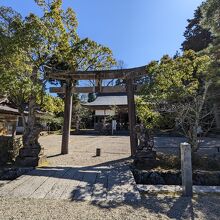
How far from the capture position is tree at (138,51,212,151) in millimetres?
6605

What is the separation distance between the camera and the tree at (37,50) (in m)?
5.68

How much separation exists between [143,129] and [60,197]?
3.41 m

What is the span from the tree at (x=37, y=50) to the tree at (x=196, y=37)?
14879mm

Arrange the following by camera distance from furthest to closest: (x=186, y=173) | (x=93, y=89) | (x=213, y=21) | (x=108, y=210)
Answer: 1. (x=93, y=89)
2. (x=213, y=21)
3. (x=186, y=173)
4. (x=108, y=210)

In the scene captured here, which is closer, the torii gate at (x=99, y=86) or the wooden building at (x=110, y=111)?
the torii gate at (x=99, y=86)

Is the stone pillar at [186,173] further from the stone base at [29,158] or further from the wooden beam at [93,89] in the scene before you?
the wooden beam at [93,89]

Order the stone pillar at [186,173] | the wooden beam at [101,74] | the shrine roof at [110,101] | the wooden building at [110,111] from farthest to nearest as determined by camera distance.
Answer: the shrine roof at [110,101] → the wooden building at [110,111] → the wooden beam at [101,74] → the stone pillar at [186,173]

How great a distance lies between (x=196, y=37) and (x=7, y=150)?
2076cm

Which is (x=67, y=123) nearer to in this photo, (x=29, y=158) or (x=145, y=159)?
(x=29, y=158)

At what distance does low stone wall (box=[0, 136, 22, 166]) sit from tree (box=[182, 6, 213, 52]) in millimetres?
18067

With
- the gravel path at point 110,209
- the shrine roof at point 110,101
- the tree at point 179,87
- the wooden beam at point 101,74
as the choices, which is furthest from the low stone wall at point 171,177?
the shrine roof at point 110,101

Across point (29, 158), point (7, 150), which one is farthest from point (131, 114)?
point (7, 150)

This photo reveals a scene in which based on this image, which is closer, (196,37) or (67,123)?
(67,123)

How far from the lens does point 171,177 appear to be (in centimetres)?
577
